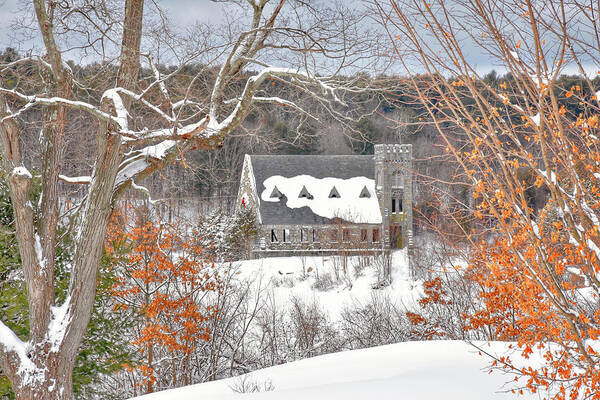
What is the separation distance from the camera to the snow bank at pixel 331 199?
24.6 m

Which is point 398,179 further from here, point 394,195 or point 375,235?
point 375,235

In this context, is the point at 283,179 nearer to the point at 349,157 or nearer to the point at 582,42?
the point at 349,157

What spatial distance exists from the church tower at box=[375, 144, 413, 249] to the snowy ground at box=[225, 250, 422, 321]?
9.09 feet

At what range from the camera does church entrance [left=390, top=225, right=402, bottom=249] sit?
996 inches

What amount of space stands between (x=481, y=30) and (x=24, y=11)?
5553mm

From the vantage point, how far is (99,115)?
590 centimetres

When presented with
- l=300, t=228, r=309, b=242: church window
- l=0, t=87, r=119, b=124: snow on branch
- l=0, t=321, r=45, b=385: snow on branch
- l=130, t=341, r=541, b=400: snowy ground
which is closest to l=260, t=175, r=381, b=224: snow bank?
l=300, t=228, r=309, b=242: church window

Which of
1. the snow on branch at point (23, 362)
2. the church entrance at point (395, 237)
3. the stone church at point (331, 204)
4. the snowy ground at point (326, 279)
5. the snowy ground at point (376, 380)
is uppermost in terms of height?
the stone church at point (331, 204)

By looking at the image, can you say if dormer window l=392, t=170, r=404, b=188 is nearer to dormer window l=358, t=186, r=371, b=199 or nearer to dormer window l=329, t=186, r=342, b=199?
dormer window l=358, t=186, r=371, b=199

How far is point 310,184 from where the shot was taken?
26234 millimetres

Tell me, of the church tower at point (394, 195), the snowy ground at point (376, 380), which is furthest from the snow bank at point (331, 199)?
the snowy ground at point (376, 380)

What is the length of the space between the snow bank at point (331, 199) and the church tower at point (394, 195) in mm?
509

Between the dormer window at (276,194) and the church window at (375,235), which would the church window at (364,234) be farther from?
the dormer window at (276,194)

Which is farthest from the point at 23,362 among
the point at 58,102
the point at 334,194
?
the point at 334,194
